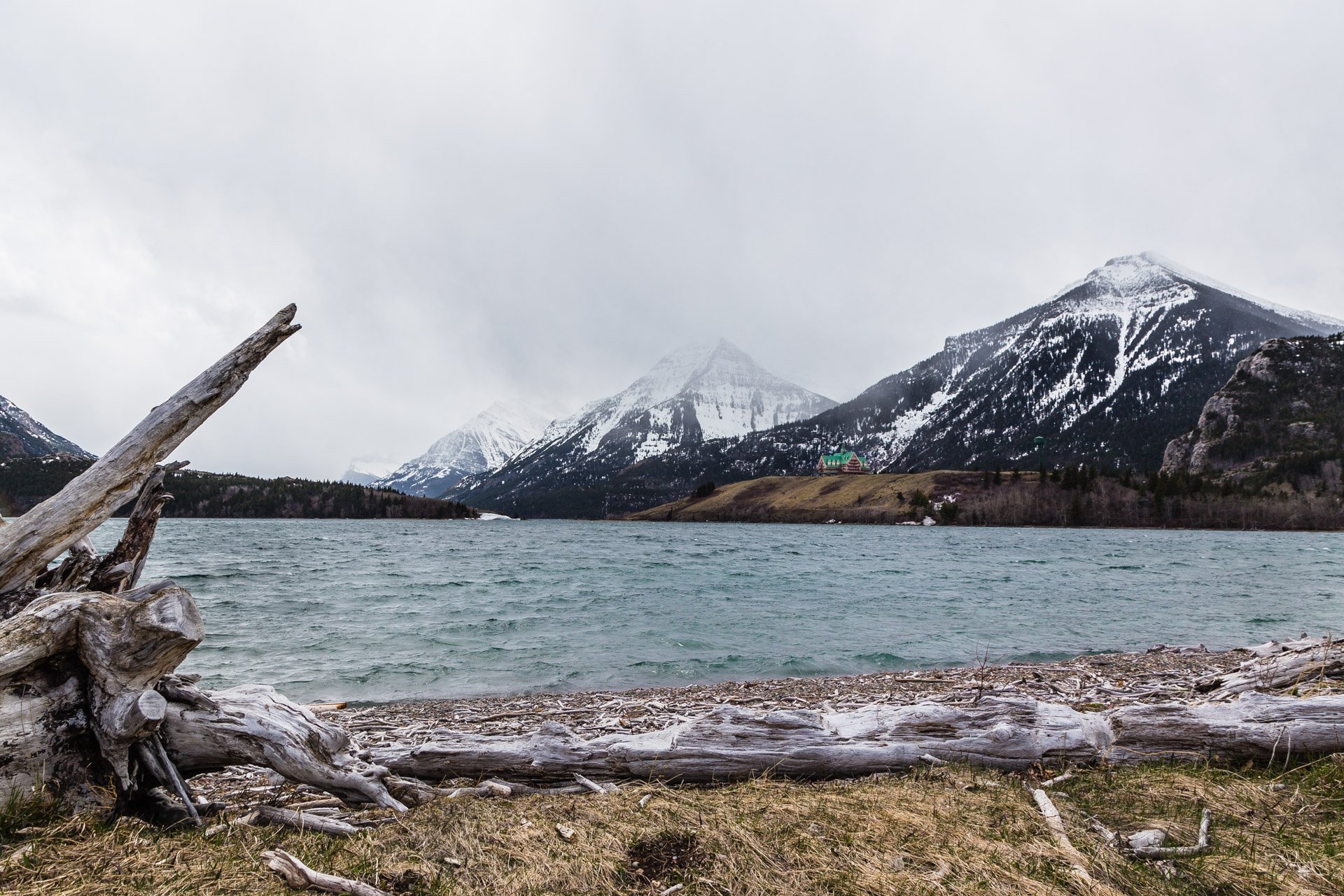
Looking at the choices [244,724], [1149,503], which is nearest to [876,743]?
[244,724]

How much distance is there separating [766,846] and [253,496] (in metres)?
205

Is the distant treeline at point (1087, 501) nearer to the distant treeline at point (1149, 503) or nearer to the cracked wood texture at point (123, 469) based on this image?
the distant treeline at point (1149, 503)

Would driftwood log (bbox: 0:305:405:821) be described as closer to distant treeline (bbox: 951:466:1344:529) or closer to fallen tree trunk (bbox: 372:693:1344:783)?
fallen tree trunk (bbox: 372:693:1344:783)

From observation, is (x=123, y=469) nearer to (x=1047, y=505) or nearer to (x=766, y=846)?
(x=766, y=846)

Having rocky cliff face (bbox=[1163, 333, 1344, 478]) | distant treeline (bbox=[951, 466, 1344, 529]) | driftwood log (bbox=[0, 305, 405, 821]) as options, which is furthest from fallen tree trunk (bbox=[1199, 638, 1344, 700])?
rocky cliff face (bbox=[1163, 333, 1344, 478])

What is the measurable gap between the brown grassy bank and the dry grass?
159119 mm

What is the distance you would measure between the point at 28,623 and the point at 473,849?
3879 mm

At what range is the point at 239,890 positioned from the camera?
12.3 ft

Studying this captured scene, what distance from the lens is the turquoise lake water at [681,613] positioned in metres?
17.8

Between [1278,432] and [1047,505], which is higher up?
[1278,432]

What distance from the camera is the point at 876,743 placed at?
6.80m

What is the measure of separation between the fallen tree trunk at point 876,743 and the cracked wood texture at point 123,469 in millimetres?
3694

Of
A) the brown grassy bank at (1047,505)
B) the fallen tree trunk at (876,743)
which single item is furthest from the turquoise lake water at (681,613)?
the brown grassy bank at (1047,505)

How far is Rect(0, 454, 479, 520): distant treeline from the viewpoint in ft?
522
